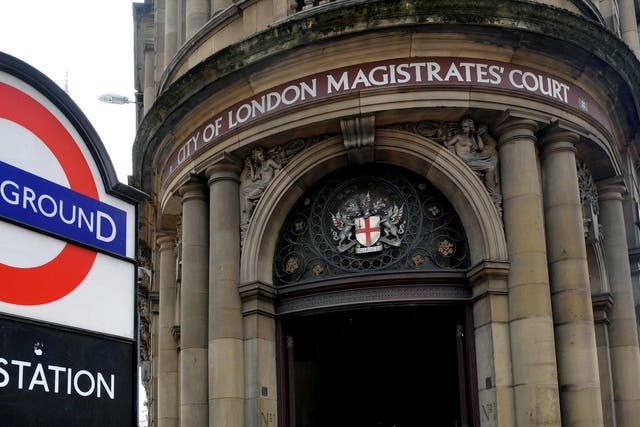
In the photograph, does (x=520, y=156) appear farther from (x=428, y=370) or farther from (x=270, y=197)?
(x=428, y=370)

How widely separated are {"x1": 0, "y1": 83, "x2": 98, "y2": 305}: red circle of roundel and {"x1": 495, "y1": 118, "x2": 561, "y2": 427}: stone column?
35.0 feet

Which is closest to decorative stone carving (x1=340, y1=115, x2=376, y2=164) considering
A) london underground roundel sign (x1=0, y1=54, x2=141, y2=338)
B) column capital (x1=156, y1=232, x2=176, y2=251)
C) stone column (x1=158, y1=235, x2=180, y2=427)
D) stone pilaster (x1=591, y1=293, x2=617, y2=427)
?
stone pilaster (x1=591, y1=293, x2=617, y2=427)

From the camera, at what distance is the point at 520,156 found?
44.7 feet

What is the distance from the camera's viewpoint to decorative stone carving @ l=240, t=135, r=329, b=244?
1476cm

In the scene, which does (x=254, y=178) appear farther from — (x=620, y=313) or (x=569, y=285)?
(x=620, y=313)

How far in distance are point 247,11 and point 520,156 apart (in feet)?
18.1

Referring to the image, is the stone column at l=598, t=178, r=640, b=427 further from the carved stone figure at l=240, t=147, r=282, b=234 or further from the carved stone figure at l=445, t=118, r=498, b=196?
the carved stone figure at l=240, t=147, r=282, b=234

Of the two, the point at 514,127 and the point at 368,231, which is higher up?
the point at 514,127

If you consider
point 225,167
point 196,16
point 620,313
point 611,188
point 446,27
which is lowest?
point 620,313

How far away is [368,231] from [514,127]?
2.82 m

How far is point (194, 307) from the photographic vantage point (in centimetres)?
1523

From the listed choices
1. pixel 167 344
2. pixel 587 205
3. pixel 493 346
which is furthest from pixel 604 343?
pixel 167 344

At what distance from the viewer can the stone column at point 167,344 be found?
1800cm

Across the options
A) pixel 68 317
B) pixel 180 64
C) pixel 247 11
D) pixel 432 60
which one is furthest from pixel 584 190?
pixel 68 317
